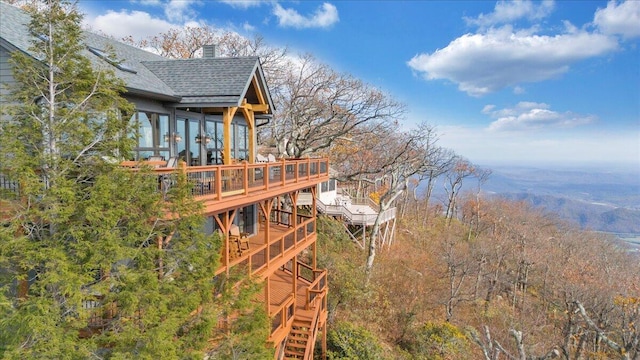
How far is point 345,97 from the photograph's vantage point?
2398cm

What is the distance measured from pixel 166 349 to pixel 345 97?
67.2 feet

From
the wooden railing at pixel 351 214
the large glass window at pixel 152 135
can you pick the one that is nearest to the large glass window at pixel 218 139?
the large glass window at pixel 152 135

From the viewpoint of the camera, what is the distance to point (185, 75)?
12047 millimetres

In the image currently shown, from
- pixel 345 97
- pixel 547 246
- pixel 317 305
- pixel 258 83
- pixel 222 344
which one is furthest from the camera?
pixel 547 246

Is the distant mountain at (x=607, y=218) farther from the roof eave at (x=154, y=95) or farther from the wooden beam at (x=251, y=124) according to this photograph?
the roof eave at (x=154, y=95)

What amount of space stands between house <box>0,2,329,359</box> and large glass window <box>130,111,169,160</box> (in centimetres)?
3

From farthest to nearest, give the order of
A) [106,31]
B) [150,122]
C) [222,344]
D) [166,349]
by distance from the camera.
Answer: [106,31], [150,122], [222,344], [166,349]

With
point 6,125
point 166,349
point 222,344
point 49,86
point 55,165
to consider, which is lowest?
point 222,344

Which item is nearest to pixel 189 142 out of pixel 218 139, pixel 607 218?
pixel 218 139

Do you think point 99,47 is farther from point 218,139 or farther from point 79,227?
point 79,227

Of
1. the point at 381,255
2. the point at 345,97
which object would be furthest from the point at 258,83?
the point at 381,255

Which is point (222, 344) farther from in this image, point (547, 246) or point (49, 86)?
point (547, 246)

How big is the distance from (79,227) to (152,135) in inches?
236

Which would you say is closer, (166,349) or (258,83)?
(166,349)
